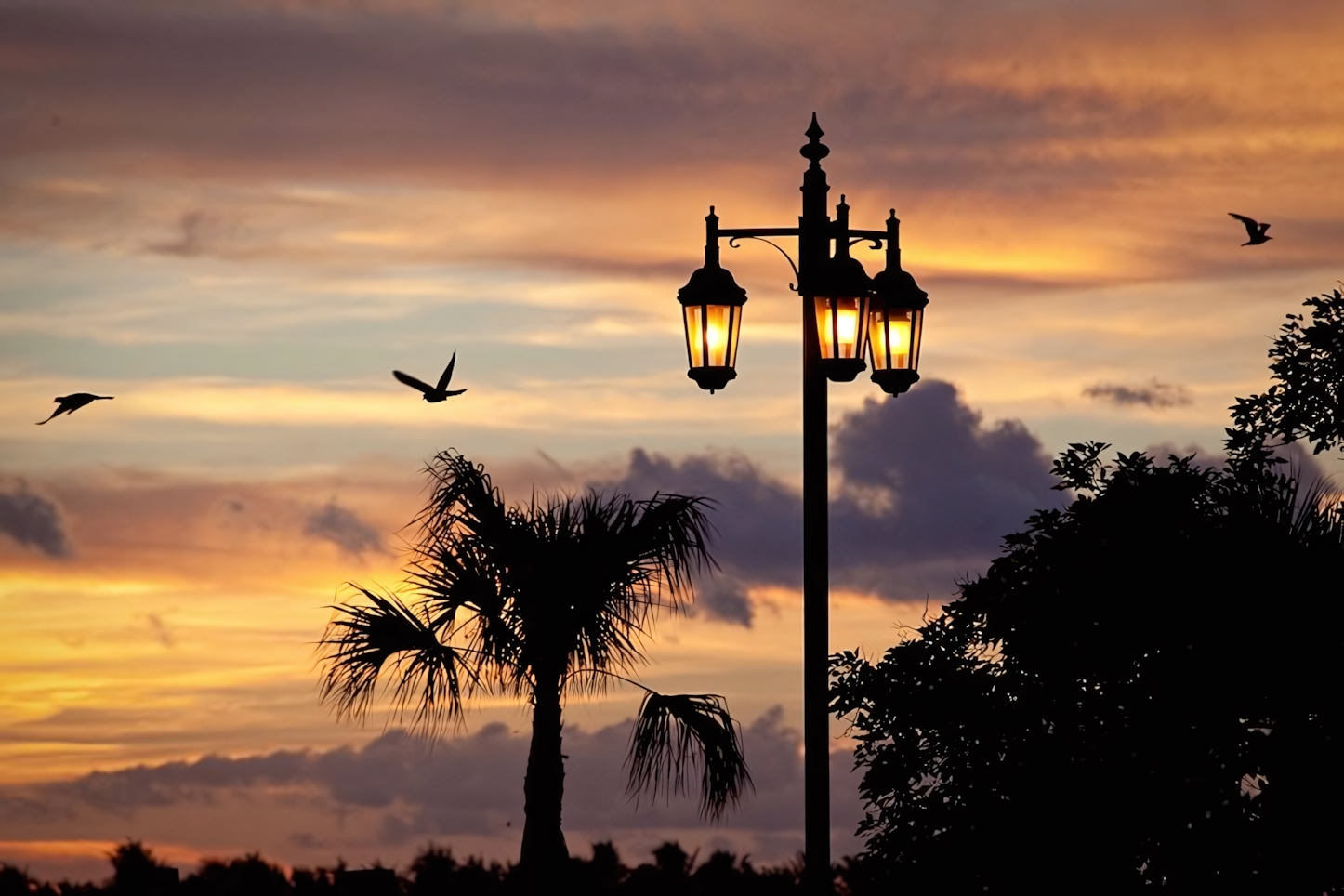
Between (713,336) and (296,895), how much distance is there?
5.76 metres

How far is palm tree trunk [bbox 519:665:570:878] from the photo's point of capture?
1833 cm

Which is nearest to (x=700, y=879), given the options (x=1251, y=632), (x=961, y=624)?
(x=961, y=624)

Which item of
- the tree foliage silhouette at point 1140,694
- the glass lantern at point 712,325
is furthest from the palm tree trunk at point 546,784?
the glass lantern at point 712,325

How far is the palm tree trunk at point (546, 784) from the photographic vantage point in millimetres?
18328

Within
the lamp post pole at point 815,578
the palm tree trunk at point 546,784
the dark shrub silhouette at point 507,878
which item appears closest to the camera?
the lamp post pole at point 815,578

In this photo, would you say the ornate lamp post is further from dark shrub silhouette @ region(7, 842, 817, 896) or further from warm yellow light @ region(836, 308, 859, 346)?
dark shrub silhouette @ region(7, 842, 817, 896)

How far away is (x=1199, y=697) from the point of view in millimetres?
17609

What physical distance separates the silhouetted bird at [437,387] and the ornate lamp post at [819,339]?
7.24ft

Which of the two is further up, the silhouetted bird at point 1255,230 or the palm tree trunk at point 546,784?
the silhouetted bird at point 1255,230

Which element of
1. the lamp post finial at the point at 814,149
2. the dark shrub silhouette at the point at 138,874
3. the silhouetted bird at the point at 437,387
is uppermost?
the lamp post finial at the point at 814,149

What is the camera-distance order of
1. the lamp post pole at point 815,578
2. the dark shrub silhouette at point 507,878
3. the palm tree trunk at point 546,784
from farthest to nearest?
the palm tree trunk at point 546,784
the dark shrub silhouette at point 507,878
the lamp post pole at point 815,578

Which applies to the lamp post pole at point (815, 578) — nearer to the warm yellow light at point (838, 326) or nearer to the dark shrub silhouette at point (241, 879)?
the warm yellow light at point (838, 326)

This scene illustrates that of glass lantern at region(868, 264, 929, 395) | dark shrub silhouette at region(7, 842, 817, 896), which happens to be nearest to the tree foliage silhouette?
dark shrub silhouette at region(7, 842, 817, 896)

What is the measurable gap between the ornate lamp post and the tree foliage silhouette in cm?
623
